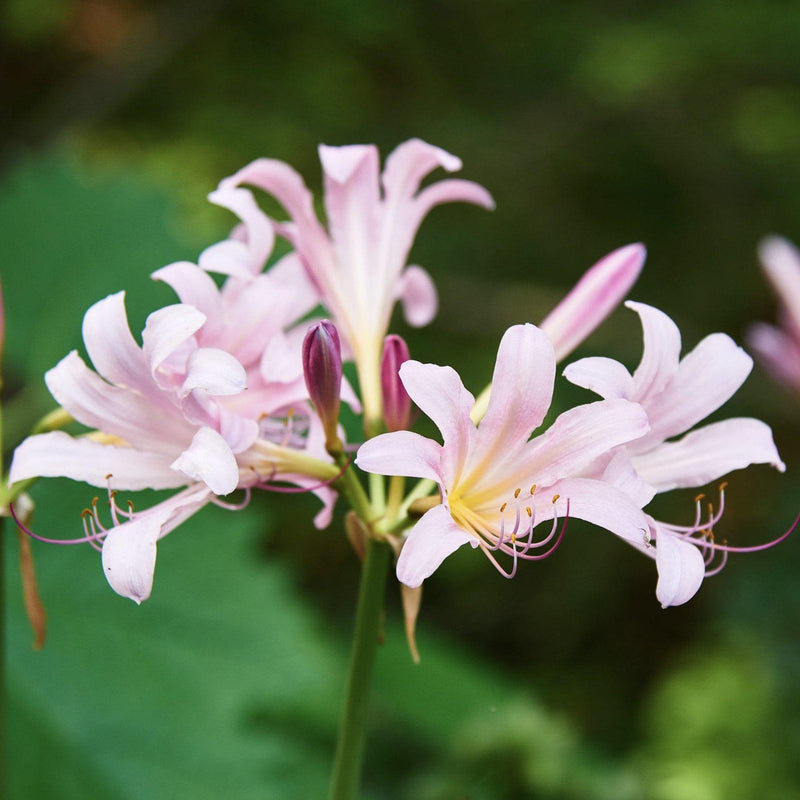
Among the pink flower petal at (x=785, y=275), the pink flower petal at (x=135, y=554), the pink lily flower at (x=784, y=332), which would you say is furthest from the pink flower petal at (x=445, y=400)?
the pink flower petal at (x=785, y=275)

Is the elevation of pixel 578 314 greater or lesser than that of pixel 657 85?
lesser

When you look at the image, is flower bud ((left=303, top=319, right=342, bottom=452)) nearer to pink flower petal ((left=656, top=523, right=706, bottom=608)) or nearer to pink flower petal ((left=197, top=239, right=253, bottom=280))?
pink flower petal ((left=197, top=239, right=253, bottom=280))

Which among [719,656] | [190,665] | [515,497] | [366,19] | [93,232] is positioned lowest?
[719,656]

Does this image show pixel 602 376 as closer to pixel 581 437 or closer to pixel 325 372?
pixel 581 437

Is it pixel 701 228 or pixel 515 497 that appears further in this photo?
pixel 701 228

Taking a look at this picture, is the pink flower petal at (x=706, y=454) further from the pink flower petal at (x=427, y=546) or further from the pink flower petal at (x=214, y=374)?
the pink flower petal at (x=214, y=374)

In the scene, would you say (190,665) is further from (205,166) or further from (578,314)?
(205,166)

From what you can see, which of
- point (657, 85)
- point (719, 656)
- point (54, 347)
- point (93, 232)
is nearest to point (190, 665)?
point (54, 347)

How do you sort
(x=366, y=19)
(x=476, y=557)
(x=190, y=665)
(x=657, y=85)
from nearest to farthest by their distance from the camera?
(x=190, y=665) → (x=476, y=557) → (x=366, y=19) → (x=657, y=85)
